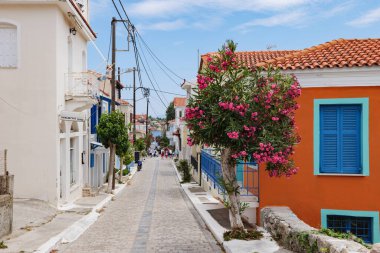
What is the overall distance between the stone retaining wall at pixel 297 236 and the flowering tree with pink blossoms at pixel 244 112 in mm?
1119

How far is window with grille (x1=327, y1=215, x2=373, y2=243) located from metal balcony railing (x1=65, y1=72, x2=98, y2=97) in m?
9.89

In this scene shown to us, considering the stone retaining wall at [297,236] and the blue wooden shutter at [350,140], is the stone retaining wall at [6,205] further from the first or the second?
the blue wooden shutter at [350,140]

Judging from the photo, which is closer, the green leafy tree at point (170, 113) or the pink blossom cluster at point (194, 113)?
the pink blossom cluster at point (194, 113)

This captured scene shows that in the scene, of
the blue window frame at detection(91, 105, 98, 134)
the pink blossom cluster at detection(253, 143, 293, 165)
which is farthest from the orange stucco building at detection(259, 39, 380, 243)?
Answer: the blue window frame at detection(91, 105, 98, 134)

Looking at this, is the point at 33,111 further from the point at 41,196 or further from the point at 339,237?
the point at 339,237

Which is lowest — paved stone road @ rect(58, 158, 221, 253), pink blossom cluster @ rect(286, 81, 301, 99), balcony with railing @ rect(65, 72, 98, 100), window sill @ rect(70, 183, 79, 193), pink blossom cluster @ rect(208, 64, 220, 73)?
paved stone road @ rect(58, 158, 221, 253)

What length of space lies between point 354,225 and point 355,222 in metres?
0.08

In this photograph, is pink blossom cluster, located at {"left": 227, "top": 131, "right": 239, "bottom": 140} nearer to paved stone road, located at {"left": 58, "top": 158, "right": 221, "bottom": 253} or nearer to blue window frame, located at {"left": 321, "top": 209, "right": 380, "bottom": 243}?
paved stone road, located at {"left": 58, "top": 158, "right": 221, "bottom": 253}

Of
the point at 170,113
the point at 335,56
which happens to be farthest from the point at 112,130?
the point at 170,113

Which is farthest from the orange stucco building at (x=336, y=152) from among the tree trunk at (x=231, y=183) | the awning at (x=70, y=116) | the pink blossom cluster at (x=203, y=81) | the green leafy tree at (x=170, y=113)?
the green leafy tree at (x=170, y=113)

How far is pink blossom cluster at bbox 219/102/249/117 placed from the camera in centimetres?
923

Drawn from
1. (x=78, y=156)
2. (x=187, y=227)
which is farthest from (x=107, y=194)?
(x=187, y=227)

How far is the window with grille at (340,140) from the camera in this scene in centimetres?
1197

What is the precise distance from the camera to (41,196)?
1568 centimetres
